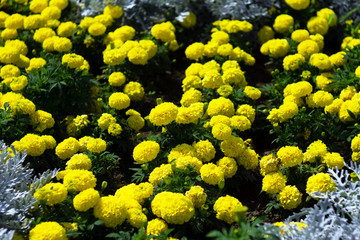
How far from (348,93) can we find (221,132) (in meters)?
1.20

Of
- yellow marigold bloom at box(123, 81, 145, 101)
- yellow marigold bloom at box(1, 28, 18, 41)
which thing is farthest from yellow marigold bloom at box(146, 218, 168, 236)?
yellow marigold bloom at box(1, 28, 18, 41)

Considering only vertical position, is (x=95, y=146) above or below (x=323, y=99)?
below

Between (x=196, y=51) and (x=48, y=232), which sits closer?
(x=48, y=232)

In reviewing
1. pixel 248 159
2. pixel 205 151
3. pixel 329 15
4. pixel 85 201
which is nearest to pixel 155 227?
pixel 85 201

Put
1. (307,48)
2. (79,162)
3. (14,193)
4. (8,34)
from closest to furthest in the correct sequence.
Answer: (14,193)
(79,162)
(307,48)
(8,34)

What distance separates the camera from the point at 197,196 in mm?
3395

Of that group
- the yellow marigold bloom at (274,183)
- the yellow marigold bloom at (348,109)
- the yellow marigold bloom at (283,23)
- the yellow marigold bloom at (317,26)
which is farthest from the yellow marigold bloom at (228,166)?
the yellow marigold bloom at (317,26)

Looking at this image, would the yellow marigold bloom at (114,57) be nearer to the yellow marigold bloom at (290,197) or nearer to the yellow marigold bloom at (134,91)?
the yellow marigold bloom at (134,91)

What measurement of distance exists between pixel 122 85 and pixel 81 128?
27.2 inches

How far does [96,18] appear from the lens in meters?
5.47

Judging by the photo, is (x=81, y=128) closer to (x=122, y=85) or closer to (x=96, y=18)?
(x=122, y=85)

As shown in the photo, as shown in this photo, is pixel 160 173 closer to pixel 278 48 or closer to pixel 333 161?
pixel 333 161

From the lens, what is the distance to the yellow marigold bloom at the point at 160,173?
3.60m

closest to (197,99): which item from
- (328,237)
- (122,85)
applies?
(122,85)
